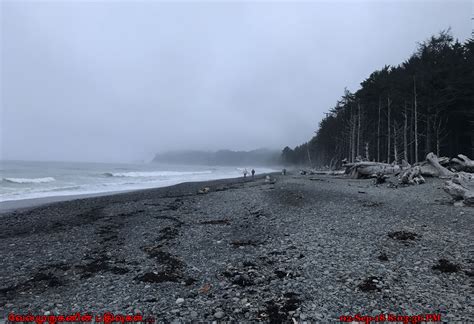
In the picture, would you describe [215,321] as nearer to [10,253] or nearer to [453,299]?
[453,299]

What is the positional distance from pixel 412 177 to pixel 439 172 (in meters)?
2.87

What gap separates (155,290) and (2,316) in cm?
336

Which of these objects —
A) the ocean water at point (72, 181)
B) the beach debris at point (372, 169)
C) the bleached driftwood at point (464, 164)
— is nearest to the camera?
the bleached driftwood at point (464, 164)

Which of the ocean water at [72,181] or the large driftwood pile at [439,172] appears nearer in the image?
the large driftwood pile at [439,172]

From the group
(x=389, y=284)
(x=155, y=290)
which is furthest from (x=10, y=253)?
(x=389, y=284)

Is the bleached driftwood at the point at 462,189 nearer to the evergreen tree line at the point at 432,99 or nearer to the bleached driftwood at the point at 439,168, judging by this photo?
the bleached driftwood at the point at 439,168

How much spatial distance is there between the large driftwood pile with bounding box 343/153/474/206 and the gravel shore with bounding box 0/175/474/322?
110 centimetres

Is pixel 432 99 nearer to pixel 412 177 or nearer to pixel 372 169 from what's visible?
pixel 372 169

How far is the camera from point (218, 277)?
7.34 metres

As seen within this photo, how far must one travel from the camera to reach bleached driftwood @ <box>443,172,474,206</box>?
41.8ft

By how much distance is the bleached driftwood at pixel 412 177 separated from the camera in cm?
2067

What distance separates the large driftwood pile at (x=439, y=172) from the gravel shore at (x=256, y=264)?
1.10m
